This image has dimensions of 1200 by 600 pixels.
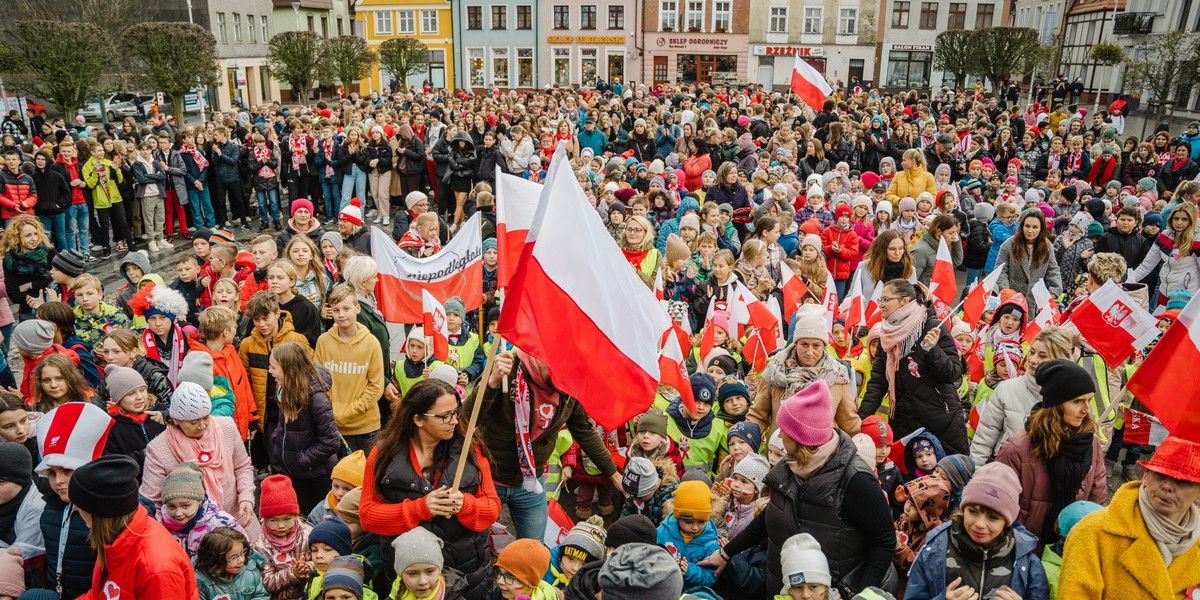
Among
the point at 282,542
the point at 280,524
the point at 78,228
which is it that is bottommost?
the point at 282,542

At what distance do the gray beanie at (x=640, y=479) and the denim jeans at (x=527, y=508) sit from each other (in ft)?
1.64

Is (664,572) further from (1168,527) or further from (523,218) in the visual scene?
(523,218)

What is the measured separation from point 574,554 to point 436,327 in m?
2.65

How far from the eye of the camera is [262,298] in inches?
235

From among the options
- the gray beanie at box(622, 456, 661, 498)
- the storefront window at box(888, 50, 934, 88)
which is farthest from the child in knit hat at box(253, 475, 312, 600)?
the storefront window at box(888, 50, 934, 88)

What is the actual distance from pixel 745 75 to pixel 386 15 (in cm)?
2617

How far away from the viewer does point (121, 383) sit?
4848mm

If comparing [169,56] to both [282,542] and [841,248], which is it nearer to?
[841,248]

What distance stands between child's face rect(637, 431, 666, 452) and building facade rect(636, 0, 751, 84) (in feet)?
172

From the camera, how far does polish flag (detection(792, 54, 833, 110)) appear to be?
15.6m

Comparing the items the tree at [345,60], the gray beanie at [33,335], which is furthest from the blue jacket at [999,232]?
the tree at [345,60]

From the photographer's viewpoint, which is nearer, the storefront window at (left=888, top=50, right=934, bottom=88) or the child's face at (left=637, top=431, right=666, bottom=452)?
the child's face at (left=637, top=431, right=666, bottom=452)

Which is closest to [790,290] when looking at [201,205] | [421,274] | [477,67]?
[421,274]

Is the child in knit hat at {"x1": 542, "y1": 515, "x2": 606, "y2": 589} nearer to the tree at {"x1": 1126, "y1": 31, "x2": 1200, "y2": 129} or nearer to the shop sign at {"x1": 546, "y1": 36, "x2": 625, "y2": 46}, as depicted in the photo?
the tree at {"x1": 1126, "y1": 31, "x2": 1200, "y2": 129}
